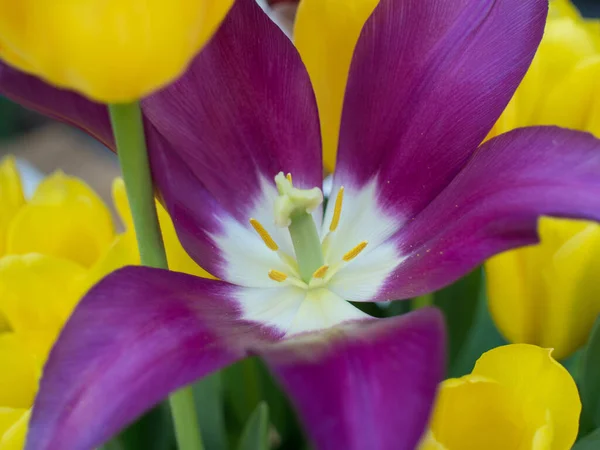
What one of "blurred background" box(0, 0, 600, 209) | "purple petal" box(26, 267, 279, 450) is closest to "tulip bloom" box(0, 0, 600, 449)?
"purple petal" box(26, 267, 279, 450)

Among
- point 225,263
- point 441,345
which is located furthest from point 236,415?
point 441,345

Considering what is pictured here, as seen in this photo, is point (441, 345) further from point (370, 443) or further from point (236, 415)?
point (236, 415)

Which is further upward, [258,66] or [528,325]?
[258,66]

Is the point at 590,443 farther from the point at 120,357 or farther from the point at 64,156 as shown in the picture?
the point at 64,156

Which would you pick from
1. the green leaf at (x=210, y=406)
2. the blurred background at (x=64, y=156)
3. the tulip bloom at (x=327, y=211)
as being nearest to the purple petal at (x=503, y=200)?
the tulip bloom at (x=327, y=211)

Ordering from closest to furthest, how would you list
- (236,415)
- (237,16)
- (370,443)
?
(370,443) → (237,16) → (236,415)

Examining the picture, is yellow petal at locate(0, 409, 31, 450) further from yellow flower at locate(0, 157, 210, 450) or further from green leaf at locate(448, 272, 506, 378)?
green leaf at locate(448, 272, 506, 378)

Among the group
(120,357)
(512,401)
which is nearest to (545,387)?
(512,401)
